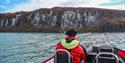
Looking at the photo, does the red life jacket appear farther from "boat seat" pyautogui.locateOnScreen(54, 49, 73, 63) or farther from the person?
"boat seat" pyautogui.locateOnScreen(54, 49, 73, 63)

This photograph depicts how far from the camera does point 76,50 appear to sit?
32.7 ft

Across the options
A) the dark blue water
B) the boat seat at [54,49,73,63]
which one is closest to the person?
the boat seat at [54,49,73,63]

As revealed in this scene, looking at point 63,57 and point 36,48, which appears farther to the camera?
point 36,48

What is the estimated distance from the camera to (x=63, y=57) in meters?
9.82

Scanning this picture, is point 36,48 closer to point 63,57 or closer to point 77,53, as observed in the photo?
point 77,53

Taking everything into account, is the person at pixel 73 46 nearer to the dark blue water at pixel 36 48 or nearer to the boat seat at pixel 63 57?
the boat seat at pixel 63 57

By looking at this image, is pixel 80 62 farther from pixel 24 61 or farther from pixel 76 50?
pixel 24 61

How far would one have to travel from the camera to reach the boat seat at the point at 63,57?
31.8 ft

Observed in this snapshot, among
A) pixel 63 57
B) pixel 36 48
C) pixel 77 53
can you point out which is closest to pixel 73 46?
pixel 77 53

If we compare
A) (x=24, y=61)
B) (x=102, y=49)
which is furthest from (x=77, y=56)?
(x=24, y=61)

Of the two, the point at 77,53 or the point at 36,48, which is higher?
the point at 77,53

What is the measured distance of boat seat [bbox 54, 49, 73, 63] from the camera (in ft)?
31.8

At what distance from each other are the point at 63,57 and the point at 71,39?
2.43ft

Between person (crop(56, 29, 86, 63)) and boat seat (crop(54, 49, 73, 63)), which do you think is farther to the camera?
person (crop(56, 29, 86, 63))
